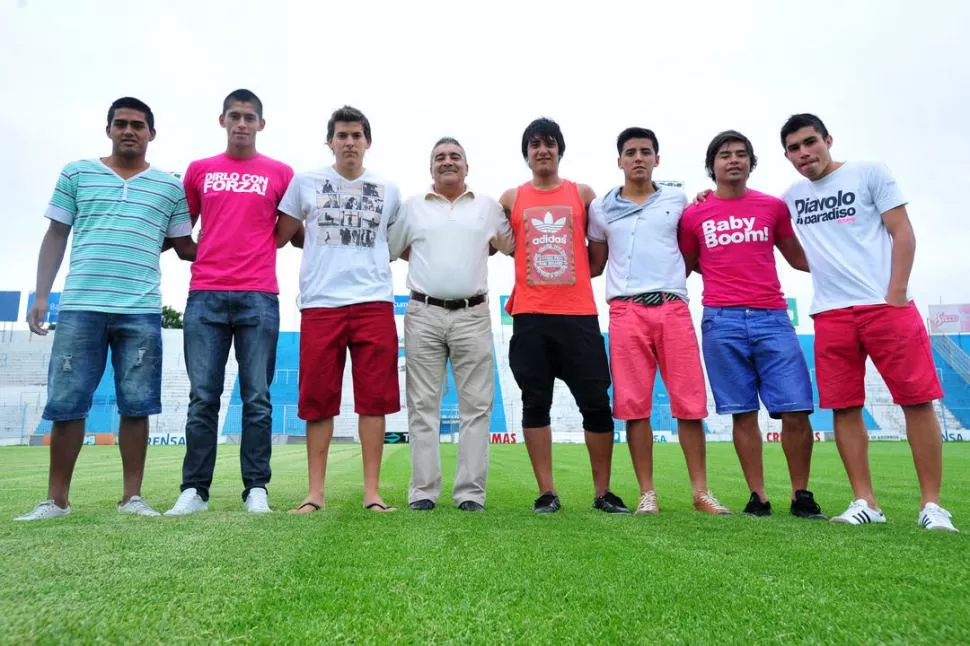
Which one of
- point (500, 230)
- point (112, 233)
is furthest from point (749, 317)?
point (112, 233)

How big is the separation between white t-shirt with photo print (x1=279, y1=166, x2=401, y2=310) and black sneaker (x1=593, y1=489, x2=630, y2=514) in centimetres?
152

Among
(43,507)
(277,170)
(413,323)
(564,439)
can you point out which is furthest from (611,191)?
(564,439)

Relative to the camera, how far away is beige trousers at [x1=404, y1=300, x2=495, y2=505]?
338 centimetres

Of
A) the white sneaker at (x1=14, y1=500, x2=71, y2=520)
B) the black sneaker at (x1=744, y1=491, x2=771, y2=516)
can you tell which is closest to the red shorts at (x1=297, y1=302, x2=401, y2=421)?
the white sneaker at (x1=14, y1=500, x2=71, y2=520)

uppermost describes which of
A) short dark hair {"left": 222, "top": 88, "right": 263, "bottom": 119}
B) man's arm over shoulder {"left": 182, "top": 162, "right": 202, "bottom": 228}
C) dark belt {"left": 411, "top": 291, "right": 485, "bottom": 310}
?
short dark hair {"left": 222, "top": 88, "right": 263, "bottom": 119}

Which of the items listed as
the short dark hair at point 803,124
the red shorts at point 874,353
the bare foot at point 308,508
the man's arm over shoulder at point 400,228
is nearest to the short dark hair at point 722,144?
the short dark hair at point 803,124

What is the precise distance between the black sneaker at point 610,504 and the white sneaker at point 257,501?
63.9 inches

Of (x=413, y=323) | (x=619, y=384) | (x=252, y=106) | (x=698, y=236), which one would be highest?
(x=252, y=106)

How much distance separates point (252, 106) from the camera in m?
3.50

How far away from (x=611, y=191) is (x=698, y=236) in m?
0.55

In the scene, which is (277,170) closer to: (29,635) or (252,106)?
(252,106)

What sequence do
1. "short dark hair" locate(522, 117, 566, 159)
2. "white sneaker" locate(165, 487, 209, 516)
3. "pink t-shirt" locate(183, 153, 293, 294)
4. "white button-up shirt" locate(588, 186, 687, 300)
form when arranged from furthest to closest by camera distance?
"short dark hair" locate(522, 117, 566, 159) < "white button-up shirt" locate(588, 186, 687, 300) < "pink t-shirt" locate(183, 153, 293, 294) < "white sneaker" locate(165, 487, 209, 516)

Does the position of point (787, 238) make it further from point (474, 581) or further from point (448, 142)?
point (474, 581)

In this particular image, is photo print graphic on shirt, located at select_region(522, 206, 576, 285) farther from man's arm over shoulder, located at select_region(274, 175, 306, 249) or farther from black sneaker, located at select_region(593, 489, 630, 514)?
man's arm over shoulder, located at select_region(274, 175, 306, 249)
